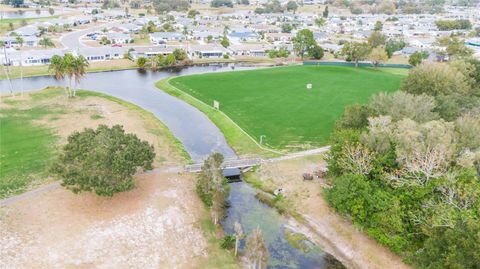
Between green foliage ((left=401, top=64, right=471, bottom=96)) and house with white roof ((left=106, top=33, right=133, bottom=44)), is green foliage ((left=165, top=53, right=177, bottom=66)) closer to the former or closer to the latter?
house with white roof ((left=106, top=33, right=133, bottom=44))

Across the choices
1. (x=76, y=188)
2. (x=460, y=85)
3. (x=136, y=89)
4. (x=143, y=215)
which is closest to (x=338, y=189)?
(x=143, y=215)

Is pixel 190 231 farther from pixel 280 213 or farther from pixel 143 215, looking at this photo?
pixel 280 213

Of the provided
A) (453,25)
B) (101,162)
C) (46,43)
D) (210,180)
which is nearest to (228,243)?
(210,180)

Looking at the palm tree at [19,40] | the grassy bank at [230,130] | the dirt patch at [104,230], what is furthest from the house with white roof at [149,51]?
the dirt patch at [104,230]

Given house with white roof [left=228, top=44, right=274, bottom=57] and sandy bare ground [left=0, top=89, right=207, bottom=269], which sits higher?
house with white roof [left=228, top=44, right=274, bottom=57]

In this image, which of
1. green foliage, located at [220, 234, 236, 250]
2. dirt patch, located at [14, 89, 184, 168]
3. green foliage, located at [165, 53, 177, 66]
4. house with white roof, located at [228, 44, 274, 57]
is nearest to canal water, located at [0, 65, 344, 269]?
green foliage, located at [220, 234, 236, 250]

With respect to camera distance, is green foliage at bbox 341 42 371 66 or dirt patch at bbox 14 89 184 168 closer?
dirt patch at bbox 14 89 184 168
